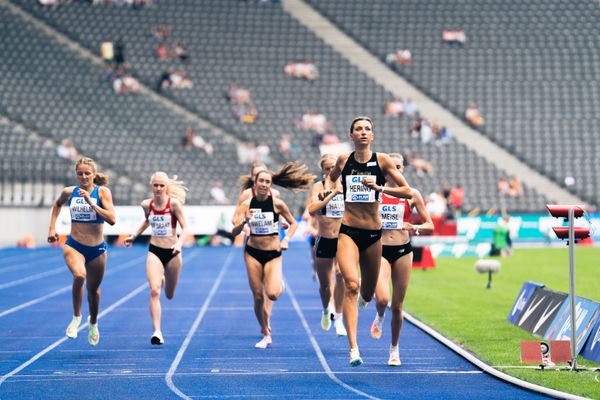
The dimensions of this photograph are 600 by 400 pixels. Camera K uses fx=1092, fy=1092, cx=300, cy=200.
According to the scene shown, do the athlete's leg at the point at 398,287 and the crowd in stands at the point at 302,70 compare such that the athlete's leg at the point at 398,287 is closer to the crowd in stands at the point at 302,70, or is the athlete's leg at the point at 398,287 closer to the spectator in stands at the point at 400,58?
the crowd in stands at the point at 302,70

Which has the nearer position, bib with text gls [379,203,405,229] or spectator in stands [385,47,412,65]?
bib with text gls [379,203,405,229]

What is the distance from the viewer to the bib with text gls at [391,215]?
1177 cm

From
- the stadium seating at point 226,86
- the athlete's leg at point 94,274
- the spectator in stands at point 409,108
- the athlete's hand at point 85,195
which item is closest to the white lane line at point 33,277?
the athlete's leg at point 94,274

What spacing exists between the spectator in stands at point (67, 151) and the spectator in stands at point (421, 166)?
43.6ft

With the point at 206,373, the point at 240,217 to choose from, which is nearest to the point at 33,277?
the point at 240,217

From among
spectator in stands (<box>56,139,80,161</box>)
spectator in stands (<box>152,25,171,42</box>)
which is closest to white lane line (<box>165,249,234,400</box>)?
spectator in stands (<box>56,139,80,161</box>)

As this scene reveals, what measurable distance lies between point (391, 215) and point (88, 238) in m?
3.71

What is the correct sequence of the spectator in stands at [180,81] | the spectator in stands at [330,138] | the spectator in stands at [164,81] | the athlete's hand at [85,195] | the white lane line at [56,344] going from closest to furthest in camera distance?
the white lane line at [56,344]
the athlete's hand at [85,195]
the spectator in stands at [330,138]
the spectator in stands at [164,81]
the spectator in stands at [180,81]

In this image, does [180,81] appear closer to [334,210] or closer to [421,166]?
[421,166]

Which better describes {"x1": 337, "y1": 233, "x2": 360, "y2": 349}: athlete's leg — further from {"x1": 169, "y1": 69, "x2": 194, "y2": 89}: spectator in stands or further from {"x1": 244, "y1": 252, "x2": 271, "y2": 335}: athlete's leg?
{"x1": 169, "y1": 69, "x2": 194, "y2": 89}: spectator in stands

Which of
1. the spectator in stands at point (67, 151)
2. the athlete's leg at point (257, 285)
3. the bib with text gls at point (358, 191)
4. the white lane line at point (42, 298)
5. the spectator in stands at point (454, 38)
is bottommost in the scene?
the white lane line at point (42, 298)

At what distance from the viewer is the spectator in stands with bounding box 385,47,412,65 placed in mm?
49906

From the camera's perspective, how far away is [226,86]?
47344mm

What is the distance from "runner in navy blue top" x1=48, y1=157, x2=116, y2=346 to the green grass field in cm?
449
